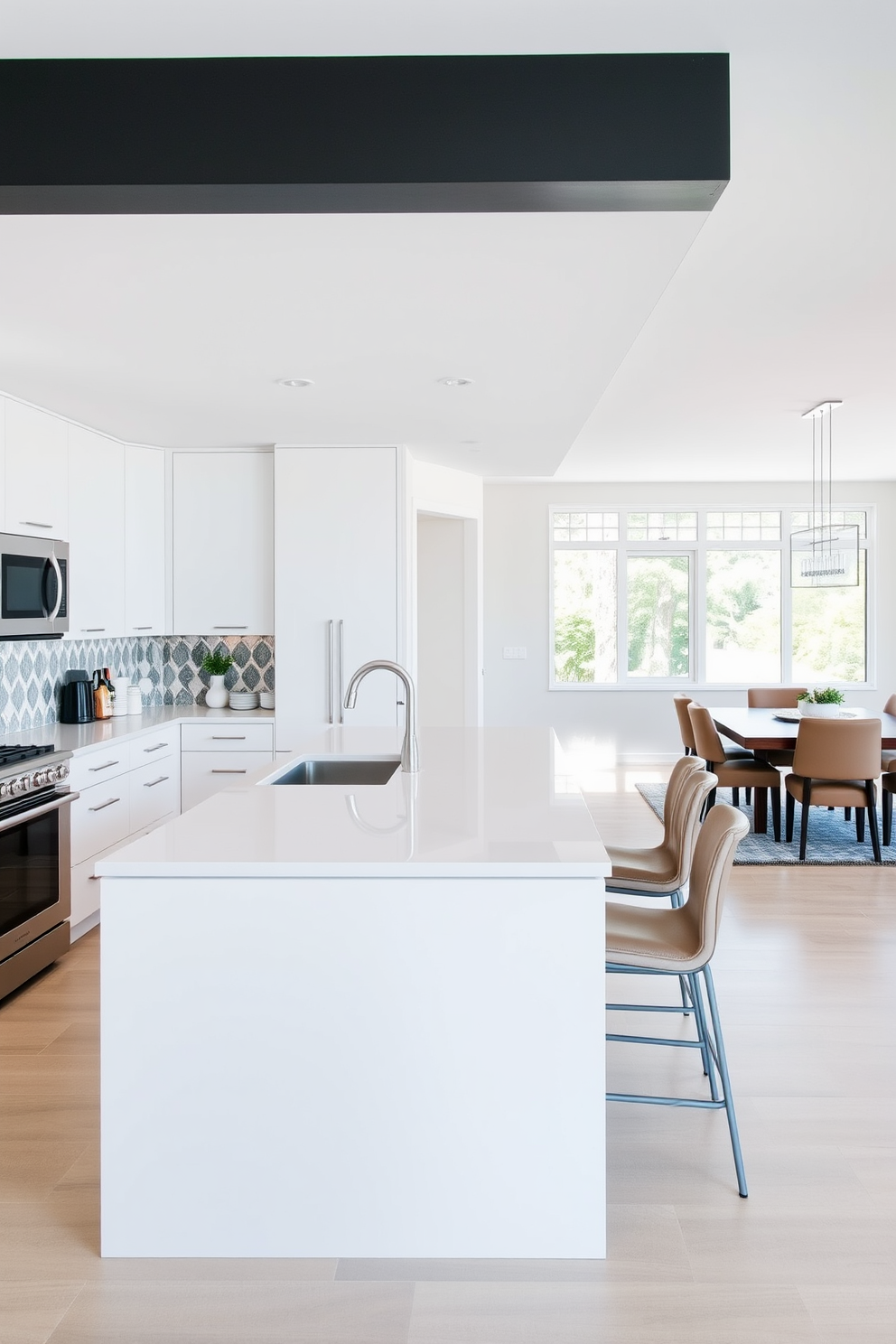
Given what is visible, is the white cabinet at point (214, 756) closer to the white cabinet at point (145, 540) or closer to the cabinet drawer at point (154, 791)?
the cabinet drawer at point (154, 791)

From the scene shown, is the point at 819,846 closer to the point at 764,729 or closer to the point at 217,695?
the point at 764,729

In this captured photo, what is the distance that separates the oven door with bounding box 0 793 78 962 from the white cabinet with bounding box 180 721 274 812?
132 cm

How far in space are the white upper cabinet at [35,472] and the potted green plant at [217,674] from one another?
1.39m

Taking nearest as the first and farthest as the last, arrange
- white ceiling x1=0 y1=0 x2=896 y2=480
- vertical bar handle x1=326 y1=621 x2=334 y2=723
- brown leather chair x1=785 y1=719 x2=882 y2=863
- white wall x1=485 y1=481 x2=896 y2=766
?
white ceiling x1=0 y1=0 x2=896 y2=480, vertical bar handle x1=326 y1=621 x2=334 y2=723, brown leather chair x1=785 y1=719 x2=882 y2=863, white wall x1=485 y1=481 x2=896 y2=766

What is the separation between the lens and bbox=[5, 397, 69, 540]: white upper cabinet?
4.06m

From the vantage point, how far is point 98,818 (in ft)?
14.1

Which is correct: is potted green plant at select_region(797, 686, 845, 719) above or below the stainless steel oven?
above

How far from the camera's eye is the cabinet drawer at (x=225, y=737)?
5305 millimetres

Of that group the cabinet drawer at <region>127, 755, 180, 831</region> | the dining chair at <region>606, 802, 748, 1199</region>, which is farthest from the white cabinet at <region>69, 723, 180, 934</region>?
the dining chair at <region>606, 802, 748, 1199</region>

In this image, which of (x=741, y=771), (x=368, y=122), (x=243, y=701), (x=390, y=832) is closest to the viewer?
(x=368, y=122)

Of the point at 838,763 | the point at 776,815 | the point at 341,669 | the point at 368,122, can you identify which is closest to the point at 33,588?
the point at 341,669

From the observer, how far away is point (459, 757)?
11.1 feet

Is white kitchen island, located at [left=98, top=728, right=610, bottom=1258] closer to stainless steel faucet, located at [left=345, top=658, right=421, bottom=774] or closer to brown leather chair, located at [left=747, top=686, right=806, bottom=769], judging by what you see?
stainless steel faucet, located at [left=345, top=658, right=421, bottom=774]

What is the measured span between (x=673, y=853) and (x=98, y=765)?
2.56 m
